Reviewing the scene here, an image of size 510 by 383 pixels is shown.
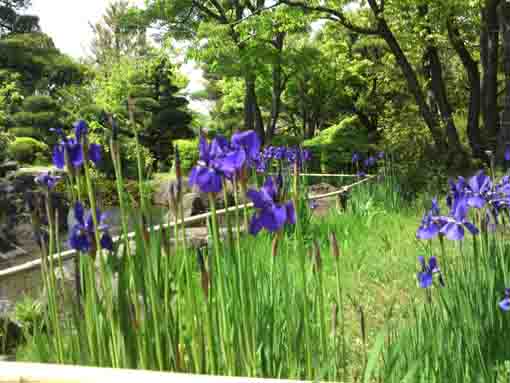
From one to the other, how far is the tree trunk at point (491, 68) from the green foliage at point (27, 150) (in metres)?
12.4

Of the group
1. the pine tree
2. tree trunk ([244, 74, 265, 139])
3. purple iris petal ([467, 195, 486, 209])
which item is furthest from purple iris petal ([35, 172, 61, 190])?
the pine tree

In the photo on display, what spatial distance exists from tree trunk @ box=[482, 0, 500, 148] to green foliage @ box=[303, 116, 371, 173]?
17.7ft

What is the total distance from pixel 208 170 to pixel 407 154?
11.3 metres

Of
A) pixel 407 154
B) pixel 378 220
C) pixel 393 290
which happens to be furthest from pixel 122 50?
pixel 393 290

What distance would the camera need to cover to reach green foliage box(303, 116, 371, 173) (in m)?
16.7

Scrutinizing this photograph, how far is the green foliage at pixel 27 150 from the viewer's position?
14.8 metres

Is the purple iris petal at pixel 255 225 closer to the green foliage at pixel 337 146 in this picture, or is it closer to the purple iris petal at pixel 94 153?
the purple iris petal at pixel 94 153

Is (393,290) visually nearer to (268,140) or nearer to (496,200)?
(496,200)

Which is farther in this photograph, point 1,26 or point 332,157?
point 1,26

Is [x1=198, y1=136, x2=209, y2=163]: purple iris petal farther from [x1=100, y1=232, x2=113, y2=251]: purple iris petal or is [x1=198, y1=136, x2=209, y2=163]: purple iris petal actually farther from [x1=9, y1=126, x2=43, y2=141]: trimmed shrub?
[x1=9, y1=126, x2=43, y2=141]: trimmed shrub

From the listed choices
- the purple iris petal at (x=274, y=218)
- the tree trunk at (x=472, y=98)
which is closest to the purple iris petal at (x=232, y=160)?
the purple iris petal at (x=274, y=218)

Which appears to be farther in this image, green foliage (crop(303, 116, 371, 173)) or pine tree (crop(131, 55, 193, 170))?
pine tree (crop(131, 55, 193, 170))

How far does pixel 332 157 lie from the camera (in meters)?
16.8

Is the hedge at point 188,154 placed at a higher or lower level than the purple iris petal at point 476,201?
higher
